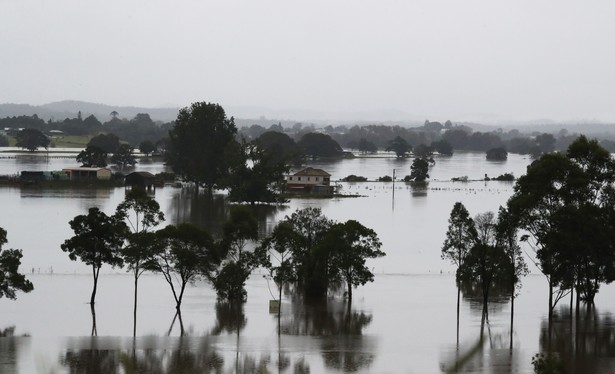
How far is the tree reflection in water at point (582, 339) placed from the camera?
55.7 ft

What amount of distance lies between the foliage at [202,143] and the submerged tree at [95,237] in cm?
3350

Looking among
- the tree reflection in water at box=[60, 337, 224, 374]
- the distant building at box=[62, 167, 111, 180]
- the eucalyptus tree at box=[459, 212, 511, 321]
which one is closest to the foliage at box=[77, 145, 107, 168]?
the distant building at box=[62, 167, 111, 180]

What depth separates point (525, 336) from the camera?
63.1ft

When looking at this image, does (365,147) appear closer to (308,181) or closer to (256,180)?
(308,181)

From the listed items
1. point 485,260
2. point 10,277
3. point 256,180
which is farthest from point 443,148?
point 10,277

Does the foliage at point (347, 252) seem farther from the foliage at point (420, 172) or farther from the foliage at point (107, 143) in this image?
the foliage at point (107, 143)

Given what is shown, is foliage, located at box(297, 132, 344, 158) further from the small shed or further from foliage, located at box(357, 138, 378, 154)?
the small shed

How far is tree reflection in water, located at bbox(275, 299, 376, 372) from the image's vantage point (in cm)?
1694

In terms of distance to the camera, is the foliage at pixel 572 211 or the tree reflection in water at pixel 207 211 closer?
the foliage at pixel 572 211

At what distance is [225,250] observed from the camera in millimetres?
22688

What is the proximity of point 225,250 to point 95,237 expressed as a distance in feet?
9.54

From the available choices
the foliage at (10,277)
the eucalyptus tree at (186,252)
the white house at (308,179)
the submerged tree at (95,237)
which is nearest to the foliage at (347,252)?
the eucalyptus tree at (186,252)

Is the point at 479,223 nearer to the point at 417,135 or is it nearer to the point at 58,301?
the point at 58,301

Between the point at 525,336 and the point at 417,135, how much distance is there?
513ft
